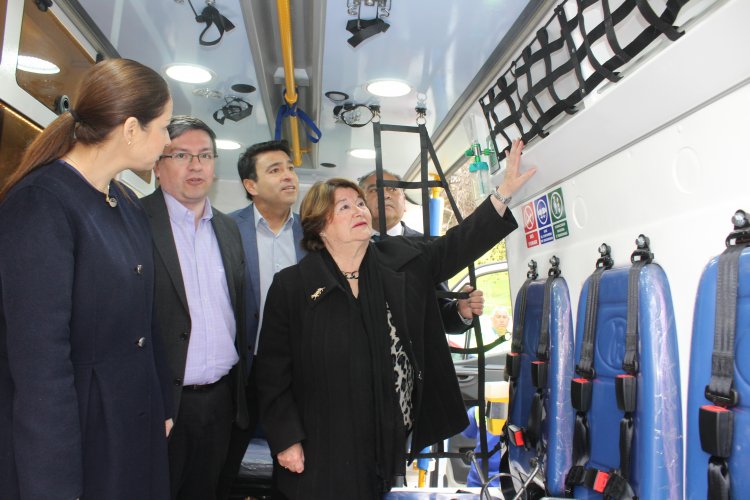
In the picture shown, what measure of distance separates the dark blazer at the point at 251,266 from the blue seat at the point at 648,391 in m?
1.28

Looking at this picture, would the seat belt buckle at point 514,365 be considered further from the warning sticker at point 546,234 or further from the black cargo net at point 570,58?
the black cargo net at point 570,58

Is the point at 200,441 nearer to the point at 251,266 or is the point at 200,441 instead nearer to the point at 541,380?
the point at 251,266

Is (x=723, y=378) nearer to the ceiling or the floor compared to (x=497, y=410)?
nearer to the ceiling

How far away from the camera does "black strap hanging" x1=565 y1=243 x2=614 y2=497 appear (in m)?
1.69

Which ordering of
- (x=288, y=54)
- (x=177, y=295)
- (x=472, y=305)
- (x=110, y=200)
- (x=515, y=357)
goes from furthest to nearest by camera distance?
(x=288, y=54) < (x=472, y=305) < (x=515, y=357) < (x=177, y=295) < (x=110, y=200)

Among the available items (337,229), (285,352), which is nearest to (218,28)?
(337,229)

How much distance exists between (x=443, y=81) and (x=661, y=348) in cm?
232

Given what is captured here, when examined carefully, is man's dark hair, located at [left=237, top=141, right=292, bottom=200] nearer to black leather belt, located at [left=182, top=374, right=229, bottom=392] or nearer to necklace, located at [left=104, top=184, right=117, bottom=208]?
black leather belt, located at [left=182, top=374, right=229, bottom=392]

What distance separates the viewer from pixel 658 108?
1.46 m

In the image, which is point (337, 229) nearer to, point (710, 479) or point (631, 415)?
point (631, 415)

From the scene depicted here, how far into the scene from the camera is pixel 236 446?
2279 millimetres

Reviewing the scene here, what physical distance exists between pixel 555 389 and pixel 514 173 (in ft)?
2.92

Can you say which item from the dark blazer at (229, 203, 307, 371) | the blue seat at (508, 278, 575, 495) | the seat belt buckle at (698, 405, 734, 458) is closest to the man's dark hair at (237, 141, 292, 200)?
the dark blazer at (229, 203, 307, 371)

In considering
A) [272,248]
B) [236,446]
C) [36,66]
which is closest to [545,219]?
[272,248]
